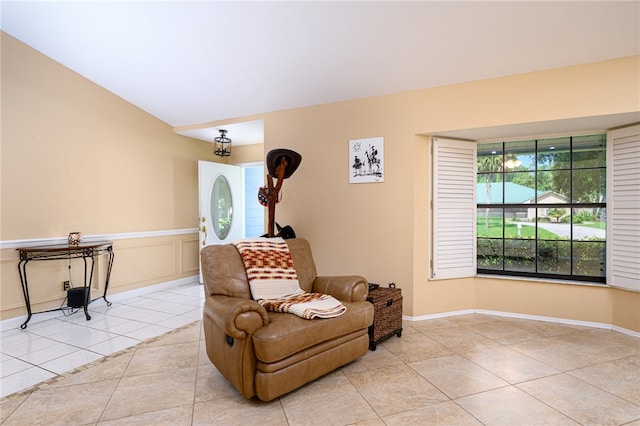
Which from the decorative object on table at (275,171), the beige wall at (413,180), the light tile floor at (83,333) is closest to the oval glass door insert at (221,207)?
the light tile floor at (83,333)

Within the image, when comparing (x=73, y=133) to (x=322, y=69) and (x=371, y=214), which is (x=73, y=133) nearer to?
(x=322, y=69)

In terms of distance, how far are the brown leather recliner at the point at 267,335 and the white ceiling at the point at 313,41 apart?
1.95m

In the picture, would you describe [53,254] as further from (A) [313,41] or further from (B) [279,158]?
(A) [313,41]

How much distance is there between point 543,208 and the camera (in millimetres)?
3756

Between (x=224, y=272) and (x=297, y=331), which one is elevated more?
(x=224, y=272)

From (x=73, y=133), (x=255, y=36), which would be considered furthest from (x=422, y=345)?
(x=73, y=133)

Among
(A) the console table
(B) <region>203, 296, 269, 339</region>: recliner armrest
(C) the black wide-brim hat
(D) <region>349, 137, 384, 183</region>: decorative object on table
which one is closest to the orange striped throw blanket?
(B) <region>203, 296, 269, 339</region>: recliner armrest

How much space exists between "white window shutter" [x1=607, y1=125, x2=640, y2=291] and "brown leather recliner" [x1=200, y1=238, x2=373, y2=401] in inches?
99.9

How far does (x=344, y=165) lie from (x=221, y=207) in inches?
106

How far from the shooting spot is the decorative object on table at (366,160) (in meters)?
3.70

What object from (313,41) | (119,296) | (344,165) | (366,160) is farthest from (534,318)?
(119,296)

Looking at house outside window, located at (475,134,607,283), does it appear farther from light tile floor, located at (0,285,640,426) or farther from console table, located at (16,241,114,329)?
console table, located at (16,241,114,329)

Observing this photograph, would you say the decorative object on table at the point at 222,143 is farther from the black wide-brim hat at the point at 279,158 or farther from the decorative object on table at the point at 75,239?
the decorative object on table at the point at 75,239

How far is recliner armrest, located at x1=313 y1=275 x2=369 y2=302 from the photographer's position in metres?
2.75
